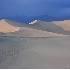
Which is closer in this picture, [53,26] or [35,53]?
[35,53]

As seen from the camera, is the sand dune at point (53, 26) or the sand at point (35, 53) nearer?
the sand at point (35, 53)

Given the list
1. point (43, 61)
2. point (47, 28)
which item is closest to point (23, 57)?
A: point (43, 61)

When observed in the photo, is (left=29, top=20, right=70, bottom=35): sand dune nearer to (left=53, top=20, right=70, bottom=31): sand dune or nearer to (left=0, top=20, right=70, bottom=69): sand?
(left=53, top=20, right=70, bottom=31): sand dune

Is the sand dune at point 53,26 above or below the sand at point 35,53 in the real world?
below

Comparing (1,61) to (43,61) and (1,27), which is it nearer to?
(43,61)

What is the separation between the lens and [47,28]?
1377cm

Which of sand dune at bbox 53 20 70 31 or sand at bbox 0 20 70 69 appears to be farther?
sand dune at bbox 53 20 70 31

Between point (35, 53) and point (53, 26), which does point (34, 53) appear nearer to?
point (35, 53)

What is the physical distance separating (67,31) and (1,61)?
952 centimetres

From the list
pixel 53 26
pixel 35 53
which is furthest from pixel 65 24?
pixel 35 53

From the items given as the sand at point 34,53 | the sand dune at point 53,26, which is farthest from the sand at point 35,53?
the sand dune at point 53,26

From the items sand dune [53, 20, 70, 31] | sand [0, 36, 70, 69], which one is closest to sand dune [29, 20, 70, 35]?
sand dune [53, 20, 70, 31]

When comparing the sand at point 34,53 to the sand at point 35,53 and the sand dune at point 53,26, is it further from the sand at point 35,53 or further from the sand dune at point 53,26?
the sand dune at point 53,26

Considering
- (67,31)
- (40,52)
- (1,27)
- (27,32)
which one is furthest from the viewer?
(67,31)
